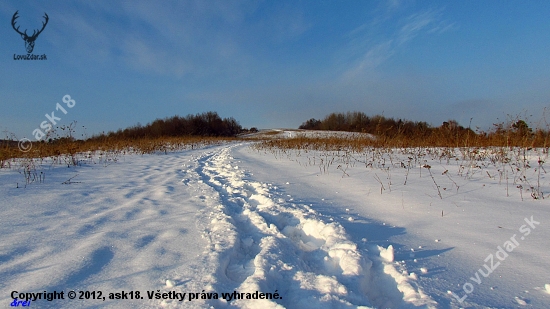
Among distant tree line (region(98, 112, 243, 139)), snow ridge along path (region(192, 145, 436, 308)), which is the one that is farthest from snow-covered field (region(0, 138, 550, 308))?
distant tree line (region(98, 112, 243, 139))

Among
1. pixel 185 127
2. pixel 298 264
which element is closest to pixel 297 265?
pixel 298 264

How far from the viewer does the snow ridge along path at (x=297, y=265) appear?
1399 mm

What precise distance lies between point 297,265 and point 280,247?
0.25 meters

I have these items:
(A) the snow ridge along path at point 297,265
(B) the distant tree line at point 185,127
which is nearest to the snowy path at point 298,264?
(A) the snow ridge along path at point 297,265

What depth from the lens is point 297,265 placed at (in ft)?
5.70

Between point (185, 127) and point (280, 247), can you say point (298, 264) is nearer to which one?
point (280, 247)

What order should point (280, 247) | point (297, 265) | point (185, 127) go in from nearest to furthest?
point (297, 265) < point (280, 247) < point (185, 127)

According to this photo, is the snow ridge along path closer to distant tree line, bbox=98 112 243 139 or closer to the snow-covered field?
the snow-covered field

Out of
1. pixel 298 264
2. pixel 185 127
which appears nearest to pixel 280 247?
pixel 298 264

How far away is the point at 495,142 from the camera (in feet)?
22.9

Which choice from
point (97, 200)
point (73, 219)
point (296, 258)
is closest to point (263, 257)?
point (296, 258)

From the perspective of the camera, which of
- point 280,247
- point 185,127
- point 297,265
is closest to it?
point 297,265

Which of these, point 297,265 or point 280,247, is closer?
point 297,265

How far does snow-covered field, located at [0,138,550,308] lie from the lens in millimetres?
1412
